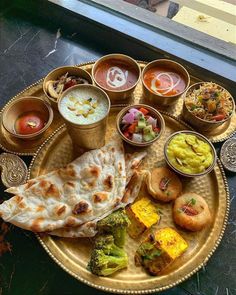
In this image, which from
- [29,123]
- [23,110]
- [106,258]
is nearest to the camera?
[106,258]

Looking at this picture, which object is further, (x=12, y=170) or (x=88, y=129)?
(x=12, y=170)

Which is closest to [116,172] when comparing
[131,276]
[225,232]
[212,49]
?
[131,276]

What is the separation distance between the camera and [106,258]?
2.91 m

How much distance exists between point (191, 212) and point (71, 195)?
3.63 feet

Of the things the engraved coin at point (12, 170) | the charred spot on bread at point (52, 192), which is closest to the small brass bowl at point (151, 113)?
the charred spot on bread at point (52, 192)

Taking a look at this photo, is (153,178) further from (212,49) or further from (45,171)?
(212,49)

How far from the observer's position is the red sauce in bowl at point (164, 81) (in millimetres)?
3887

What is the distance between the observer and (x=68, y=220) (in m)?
3.05

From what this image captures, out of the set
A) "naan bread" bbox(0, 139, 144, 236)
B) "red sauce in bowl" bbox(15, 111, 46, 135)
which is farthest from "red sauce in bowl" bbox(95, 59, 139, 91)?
"naan bread" bbox(0, 139, 144, 236)

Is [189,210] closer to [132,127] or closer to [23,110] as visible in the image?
[132,127]

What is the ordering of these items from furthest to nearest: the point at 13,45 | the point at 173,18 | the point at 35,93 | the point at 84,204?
the point at 13,45, the point at 173,18, the point at 35,93, the point at 84,204

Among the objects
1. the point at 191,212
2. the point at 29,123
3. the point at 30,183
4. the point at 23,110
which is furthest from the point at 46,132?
the point at 191,212

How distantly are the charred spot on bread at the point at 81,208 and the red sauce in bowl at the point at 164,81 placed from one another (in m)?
1.53

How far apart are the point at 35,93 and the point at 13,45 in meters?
1.19
